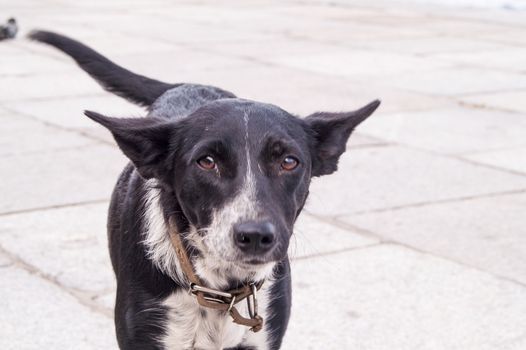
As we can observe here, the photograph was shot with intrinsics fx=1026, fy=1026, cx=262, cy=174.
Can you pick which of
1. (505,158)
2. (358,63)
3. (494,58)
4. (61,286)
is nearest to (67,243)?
(61,286)

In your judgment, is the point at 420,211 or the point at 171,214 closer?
the point at 171,214

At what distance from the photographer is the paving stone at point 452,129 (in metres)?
8.21

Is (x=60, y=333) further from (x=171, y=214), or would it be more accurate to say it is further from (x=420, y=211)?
(x=420, y=211)

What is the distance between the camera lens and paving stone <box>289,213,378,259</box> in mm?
5734

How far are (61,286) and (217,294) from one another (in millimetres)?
1806

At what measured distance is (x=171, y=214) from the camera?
11.8 feet

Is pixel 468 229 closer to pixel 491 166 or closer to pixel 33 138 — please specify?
pixel 491 166

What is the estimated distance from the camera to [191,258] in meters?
3.59

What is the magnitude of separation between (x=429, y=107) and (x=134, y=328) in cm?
641

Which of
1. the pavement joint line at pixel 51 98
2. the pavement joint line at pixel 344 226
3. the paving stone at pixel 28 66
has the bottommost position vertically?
the paving stone at pixel 28 66

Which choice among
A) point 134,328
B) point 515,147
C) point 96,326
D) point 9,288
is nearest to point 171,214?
point 134,328

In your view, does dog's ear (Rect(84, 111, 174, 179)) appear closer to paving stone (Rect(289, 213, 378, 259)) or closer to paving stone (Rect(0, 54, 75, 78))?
paving stone (Rect(289, 213, 378, 259))

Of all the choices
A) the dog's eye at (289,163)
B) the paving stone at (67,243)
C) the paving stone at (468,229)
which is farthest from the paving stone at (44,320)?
the paving stone at (468,229)

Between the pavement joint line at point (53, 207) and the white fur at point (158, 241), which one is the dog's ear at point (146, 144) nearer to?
the white fur at point (158, 241)
